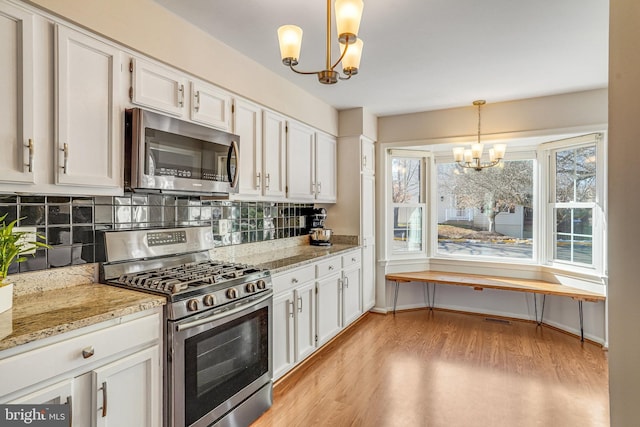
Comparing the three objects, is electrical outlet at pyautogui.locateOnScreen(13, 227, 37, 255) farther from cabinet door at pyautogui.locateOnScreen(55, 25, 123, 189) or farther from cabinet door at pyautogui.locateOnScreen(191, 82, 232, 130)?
cabinet door at pyautogui.locateOnScreen(191, 82, 232, 130)


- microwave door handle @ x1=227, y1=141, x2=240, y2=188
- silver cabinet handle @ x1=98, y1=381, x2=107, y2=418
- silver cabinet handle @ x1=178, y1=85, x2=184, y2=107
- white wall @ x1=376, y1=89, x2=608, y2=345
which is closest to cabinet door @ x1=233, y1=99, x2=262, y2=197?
microwave door handle @ x1=227, y1=141, x2=240, y2=188

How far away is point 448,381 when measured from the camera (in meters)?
2.71

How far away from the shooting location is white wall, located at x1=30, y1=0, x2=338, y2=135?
1.71 meters

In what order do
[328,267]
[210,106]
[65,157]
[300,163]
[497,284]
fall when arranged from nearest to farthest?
[65,157], [210,106], [328,267], [300,163], [497,284]

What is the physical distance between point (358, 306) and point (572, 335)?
2.27m

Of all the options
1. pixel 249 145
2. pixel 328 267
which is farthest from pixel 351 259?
pixel 249 145

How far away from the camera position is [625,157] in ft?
2.80

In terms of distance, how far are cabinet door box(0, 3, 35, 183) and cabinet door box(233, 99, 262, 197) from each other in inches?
49.6

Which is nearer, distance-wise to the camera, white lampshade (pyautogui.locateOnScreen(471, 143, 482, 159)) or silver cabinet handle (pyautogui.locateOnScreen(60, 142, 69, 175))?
silver cabinet handle (pyautogui.locateOnScreen(60, 142, 69, 175))

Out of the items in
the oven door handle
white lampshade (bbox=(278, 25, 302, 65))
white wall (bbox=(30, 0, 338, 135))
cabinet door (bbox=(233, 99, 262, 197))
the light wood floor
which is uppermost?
white wall (bbox=(30, 0, 338, 135))

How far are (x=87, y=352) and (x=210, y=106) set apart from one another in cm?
166

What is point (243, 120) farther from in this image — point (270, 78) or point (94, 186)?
point (94, 186)

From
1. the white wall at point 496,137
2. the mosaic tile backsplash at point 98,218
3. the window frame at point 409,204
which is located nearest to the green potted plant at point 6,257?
the mosaic tile backsplash at point 98,218

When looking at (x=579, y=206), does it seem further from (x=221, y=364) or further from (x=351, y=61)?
(x=221, y=364)
